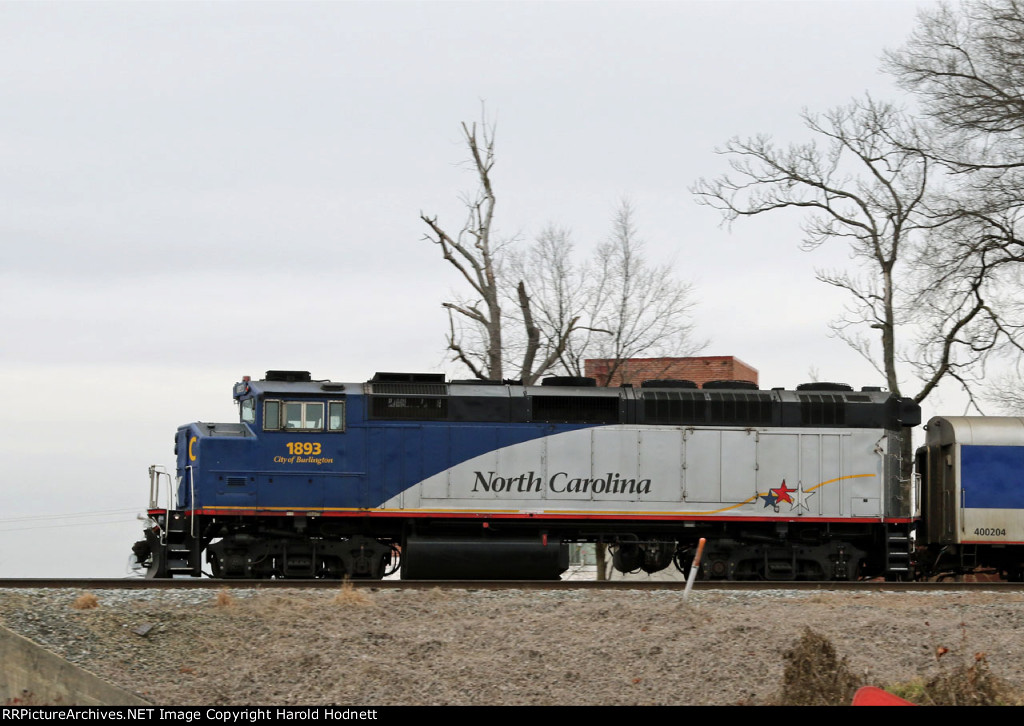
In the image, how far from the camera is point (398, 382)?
19.3 m

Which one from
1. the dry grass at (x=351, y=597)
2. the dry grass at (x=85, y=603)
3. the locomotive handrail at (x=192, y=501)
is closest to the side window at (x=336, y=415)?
the locomotive handrail at (x=192, y=501)

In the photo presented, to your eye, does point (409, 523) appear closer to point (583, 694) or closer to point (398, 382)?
point (398, 382)

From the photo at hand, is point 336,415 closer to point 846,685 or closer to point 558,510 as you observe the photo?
point 558,510

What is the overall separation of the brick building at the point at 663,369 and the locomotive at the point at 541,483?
1180 cm

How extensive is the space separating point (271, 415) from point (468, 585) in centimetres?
488

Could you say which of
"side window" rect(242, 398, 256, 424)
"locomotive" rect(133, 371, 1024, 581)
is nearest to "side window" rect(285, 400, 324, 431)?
"locomotive" rect(133, 371, 1024, 581)

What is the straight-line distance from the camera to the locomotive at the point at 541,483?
18.6 metres

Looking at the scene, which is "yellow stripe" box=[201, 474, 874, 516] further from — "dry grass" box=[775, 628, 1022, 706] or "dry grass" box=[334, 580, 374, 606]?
"dry grass" box=[775, 628, 1022, 706]

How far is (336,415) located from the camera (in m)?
18.9

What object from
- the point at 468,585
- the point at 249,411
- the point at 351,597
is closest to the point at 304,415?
the point at 249,411

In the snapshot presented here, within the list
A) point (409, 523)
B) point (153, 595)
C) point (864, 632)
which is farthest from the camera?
point (409, 523)
